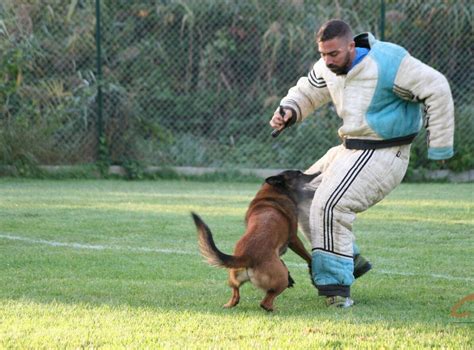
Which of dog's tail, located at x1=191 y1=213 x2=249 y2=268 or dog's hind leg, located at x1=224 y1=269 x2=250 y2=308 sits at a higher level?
dog's tail, located at x1=191 y1=213 x2=249 y2=268

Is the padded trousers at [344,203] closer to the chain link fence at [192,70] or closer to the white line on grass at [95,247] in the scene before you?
the white line on grass at [95,247]

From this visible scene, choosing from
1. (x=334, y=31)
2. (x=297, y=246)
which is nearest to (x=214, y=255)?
(x=297, y=246)

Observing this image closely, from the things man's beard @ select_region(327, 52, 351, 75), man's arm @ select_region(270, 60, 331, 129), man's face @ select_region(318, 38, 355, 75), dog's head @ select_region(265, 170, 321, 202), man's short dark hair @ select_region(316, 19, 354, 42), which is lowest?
dog's head @ select_region(265, 170, 321, 202)

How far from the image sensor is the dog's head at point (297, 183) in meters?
6.16

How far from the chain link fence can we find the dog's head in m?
7.46

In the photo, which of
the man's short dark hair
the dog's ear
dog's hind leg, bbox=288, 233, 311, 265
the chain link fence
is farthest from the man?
the chain link fence

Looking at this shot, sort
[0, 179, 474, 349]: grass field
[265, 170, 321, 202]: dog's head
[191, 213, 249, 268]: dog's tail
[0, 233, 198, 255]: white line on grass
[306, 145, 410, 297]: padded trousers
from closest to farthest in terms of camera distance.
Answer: [0, 179, 474, 349]: grass field, [191, 213, 249, 268]: dog's tail, [306, 145, 410, 297]: padded trousers, [265, 170, 321, 202]: dog's head, [0, 233, 198, 255]: white line on grass

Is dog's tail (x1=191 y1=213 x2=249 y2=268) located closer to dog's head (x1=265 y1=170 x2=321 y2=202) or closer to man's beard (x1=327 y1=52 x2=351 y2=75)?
dog's head (x1=265 y1=170 x2=321 y2=202)

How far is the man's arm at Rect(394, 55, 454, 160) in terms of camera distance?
18.0 ft

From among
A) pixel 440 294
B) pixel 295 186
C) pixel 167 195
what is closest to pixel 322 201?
pixel 295 186

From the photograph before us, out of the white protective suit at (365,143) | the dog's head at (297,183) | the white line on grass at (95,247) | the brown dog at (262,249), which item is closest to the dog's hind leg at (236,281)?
the brown dog at (262,249)

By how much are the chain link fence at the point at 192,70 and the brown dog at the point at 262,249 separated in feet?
25.7

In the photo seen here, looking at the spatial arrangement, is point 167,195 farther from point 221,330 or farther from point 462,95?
point 221,330

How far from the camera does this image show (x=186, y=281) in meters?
6.29
